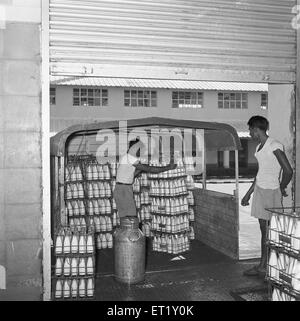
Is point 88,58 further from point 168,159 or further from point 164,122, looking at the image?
point 168,159

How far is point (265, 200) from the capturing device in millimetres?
6617

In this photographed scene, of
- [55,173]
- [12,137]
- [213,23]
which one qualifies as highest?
[213,23]

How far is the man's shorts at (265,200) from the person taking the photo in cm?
658

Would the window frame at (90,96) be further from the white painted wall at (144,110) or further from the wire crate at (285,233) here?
the wire crate at (285,233)

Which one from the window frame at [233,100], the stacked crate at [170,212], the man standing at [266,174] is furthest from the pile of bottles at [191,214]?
the window frame at [233,100]

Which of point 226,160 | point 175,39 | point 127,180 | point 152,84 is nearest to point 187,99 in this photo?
point 152,84

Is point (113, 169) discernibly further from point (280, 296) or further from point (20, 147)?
point (280, 296)

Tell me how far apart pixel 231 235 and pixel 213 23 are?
14.9ft

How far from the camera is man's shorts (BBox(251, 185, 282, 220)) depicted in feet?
21.6

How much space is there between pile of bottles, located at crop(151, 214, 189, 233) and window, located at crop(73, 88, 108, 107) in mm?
26781

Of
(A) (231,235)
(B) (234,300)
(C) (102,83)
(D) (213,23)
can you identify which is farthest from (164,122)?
(C) (102,83)

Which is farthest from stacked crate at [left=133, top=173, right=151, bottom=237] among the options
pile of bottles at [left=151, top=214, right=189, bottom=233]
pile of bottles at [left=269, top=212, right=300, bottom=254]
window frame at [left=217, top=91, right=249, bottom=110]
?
window frame at [left=217, top=91, right=249, bottom=110]

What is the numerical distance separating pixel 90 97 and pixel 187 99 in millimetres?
9013

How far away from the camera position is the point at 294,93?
6.58m
